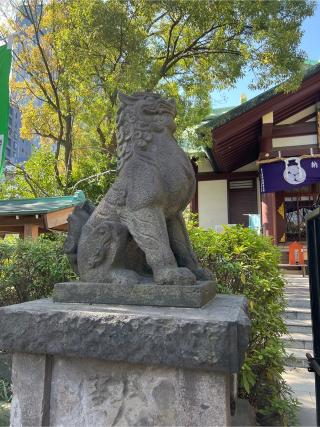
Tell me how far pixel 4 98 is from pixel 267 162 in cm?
615

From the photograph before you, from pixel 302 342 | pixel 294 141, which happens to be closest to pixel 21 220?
pixel 302 342

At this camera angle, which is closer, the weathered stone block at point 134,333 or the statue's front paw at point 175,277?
the weathered stone block at point 134,333

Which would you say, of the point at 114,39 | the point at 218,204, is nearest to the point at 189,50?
the point at 114,39

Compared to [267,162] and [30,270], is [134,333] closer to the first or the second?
[30,270]

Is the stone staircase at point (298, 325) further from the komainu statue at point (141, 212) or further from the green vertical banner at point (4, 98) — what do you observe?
the green vertical banner at point (4, 98)

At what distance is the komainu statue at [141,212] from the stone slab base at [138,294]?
0.16 feet

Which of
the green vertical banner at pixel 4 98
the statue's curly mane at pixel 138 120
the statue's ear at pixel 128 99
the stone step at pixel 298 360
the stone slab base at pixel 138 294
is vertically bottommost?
the stone step at pixel 298 360

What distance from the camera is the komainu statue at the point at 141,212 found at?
2.02 meters

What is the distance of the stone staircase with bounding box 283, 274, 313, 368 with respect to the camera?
4.47 meters

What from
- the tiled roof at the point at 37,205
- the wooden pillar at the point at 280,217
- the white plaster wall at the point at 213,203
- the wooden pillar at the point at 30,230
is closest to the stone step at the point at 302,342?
the tiled roof at the point at 37,205

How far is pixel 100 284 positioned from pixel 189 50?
729cm

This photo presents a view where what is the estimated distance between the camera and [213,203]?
1112 centimetres

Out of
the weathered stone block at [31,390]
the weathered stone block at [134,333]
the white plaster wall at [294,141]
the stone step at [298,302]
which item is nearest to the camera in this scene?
the weathered stone block at [134,333]

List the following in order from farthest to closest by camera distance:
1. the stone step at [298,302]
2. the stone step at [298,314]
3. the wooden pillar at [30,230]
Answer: the wooden pillar at [30,230] < the stone step at [298,302] < the stone step at [298,314]
